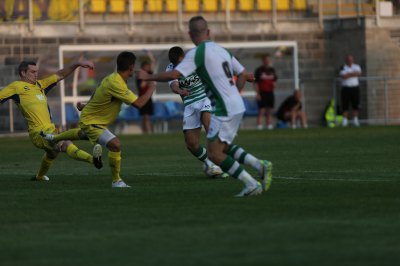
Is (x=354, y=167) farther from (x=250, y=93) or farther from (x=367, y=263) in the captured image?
(x=250, y=93)

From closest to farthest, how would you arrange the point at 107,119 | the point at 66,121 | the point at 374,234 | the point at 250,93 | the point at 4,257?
the point at 4,257 → the point at 374,234 → the point at 107,119 → the point at 66,121 → the point at 250,93

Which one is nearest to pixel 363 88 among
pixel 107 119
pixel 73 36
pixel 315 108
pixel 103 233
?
pixel 315 108

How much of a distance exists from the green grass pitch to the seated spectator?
15.3 metres

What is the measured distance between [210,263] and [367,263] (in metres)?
1.03

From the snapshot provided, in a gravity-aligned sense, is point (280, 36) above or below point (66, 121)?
above

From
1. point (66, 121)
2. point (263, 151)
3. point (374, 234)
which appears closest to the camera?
point (374, 234)

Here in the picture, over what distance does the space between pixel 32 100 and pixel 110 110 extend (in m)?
1.95

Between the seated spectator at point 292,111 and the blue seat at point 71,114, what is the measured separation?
6.01 metres

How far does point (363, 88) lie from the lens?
36125mm

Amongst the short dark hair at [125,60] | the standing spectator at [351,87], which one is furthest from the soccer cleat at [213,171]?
the standing spectator at [351,87]

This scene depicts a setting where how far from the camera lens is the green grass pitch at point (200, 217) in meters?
8.17

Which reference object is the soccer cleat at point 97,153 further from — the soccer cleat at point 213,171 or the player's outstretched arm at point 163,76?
the player's outstretched arm at point 163,76

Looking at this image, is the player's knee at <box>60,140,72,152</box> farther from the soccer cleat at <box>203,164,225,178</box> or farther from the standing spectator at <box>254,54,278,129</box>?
the standing spectator at <box>254,54,278,129</box>

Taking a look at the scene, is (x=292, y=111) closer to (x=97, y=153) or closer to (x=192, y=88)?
(x=192, y=88)
